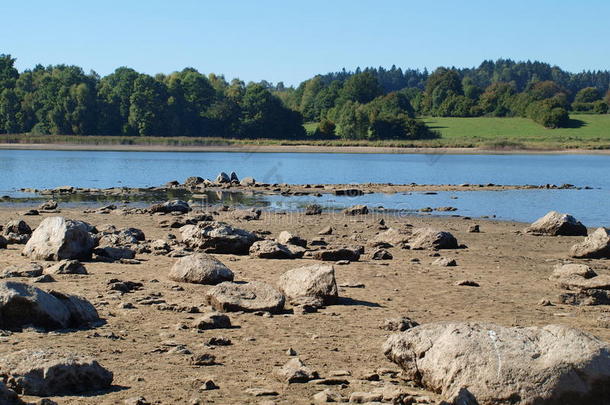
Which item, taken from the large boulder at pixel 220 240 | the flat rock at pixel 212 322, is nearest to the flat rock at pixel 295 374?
the flat rock at pixel 212 322

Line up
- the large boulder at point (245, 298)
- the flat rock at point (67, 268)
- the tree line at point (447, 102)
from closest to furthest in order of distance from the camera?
1. the large boulder at point (245, 298)
2. the flat rock at point (67, 268)
3. the tree line at point (447, 102)

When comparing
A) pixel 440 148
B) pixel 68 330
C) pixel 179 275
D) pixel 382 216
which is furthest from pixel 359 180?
pixel 440 148

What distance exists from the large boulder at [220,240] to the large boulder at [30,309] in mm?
6909

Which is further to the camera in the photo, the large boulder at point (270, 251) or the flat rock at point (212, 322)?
the large boulder at point (270, 251)

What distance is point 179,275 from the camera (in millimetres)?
13383

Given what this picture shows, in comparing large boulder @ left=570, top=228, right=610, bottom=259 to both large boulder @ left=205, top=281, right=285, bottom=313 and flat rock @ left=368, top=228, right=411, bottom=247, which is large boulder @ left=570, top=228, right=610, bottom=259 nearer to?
flat rock @ left=368, top=228, right=411, bottom=247

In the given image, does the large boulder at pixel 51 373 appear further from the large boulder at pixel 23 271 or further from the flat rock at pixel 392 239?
the flat rock at pixel 392 239

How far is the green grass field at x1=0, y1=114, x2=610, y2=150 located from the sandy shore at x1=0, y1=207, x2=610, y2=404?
318ft

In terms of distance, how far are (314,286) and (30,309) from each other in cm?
402

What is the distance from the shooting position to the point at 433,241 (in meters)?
18.8

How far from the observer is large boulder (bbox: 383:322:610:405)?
280 inches

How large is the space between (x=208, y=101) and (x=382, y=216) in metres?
119

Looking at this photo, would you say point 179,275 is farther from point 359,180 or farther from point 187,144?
point 187,144

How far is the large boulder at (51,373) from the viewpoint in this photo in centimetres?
746
